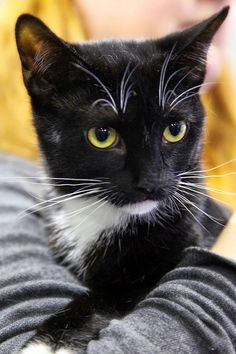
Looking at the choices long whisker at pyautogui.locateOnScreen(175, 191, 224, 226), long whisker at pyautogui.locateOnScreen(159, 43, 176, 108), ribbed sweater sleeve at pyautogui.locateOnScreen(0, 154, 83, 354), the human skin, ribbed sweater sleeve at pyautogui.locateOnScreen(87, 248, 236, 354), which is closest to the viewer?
ribbed sweater sleeve at pyautogui.locateOnScreen(87, 248, 236, 354)

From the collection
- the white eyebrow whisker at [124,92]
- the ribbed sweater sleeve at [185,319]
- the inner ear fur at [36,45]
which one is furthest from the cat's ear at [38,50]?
the ribbed sweater sleeve at [185,319]

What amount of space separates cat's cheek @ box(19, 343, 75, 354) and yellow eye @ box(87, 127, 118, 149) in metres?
0.36

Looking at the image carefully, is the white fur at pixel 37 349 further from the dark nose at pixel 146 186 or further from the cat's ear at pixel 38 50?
the cat's ear at pixel 38 50

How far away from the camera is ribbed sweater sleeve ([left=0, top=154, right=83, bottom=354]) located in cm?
83

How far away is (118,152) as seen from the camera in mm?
919

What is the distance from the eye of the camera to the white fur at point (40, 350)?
0.77 m

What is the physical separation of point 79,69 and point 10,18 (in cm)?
71

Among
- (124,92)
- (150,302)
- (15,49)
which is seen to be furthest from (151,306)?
(15,49)

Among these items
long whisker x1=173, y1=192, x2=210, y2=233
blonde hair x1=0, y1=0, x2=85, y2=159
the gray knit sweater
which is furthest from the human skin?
the gray knit sweater

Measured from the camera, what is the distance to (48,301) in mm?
883

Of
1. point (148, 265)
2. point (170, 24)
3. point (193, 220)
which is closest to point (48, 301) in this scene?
point (148, 265)

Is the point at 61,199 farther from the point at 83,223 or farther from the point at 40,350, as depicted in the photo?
the point at 40,350

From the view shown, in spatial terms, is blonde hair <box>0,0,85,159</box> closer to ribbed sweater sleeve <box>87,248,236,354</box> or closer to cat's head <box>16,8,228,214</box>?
cat's head <box>16,8,228,214</box>

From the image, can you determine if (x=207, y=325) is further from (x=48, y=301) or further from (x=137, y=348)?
(x=48, y=301)
